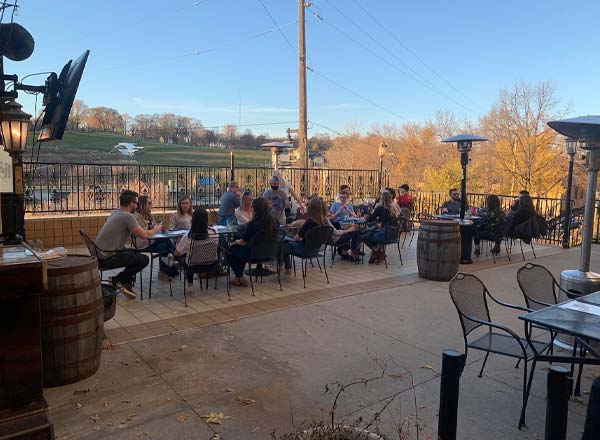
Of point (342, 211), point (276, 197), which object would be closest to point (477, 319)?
point (276, 197)

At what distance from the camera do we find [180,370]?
11.1 feet

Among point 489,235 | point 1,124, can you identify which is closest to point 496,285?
point 489,235

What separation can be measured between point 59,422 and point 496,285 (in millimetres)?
5681

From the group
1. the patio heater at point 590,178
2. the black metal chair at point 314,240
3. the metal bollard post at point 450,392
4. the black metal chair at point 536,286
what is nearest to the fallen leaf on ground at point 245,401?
the metal bollard post at point 450,392

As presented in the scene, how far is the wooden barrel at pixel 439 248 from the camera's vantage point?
6.23 meters

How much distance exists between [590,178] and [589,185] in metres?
0.06

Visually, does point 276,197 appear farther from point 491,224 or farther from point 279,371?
point 279,371

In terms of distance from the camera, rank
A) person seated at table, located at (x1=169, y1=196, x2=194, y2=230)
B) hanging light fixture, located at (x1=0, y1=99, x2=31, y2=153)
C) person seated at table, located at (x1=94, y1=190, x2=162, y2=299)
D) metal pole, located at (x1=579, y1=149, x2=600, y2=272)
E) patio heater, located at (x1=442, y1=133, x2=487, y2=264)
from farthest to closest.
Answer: patio heater, located at (x1=442, y1=133, x2=487, y2=264)
person seated at table, located at (x1=169, y1=196, x2=194, y2=230)
person seated at table, located at (x1=94, y1=190, x2=162, y2=299)
hanging light fixture, located at (x1=0, y1=99, x2=31, y2=153)
metal pole, located at (x1=579, y1=149, x2=600, y2=272)

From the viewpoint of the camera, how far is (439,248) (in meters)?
6.27

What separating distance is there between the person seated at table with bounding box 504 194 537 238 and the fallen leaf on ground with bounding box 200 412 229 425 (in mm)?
7065

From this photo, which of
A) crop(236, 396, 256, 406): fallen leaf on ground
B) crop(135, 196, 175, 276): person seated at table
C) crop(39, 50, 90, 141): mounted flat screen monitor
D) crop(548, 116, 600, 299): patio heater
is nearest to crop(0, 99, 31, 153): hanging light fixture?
crop(39, 50, 90, 141): mounted flat screen monitor

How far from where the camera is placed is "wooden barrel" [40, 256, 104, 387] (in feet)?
9.71

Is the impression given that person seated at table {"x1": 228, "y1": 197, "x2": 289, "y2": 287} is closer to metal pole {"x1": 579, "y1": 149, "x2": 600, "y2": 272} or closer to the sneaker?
the sneaker

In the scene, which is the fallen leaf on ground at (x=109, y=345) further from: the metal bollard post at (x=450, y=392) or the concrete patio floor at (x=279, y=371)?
the metal bollard post at (x=450, y=392)
